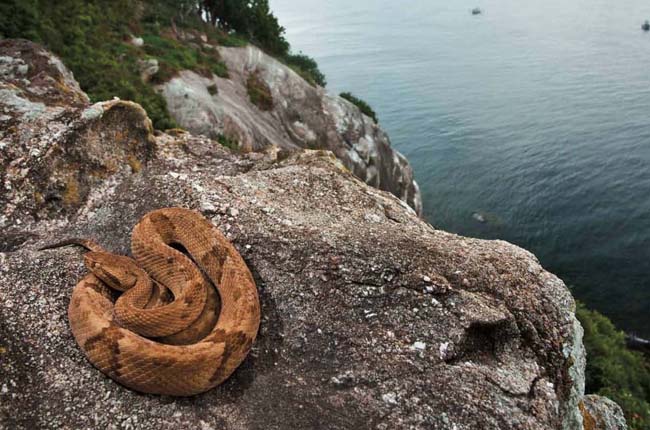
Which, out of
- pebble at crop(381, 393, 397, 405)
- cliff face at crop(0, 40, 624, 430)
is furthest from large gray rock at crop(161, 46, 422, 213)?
pebble at crop(381, 393, 397, 405)

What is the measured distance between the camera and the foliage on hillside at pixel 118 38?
876 inches

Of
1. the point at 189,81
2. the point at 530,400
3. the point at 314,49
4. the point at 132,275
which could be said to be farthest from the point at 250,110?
the point at 314,49

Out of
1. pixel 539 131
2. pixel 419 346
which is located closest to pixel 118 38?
pixel 419 346

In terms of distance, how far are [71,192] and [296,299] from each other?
6452 mm

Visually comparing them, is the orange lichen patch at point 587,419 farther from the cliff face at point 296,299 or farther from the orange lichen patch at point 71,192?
the orange lichen patch at point 71,192

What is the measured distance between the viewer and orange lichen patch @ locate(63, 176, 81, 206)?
1172 cm

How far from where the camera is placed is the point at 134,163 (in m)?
13.2

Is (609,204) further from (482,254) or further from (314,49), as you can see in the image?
(314,49)

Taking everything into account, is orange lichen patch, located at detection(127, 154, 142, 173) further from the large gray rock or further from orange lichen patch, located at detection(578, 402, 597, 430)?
the large gray rock

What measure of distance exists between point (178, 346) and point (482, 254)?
260 inches

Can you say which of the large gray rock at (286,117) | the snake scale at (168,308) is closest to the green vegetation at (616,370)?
the large gray rock at (286,117)

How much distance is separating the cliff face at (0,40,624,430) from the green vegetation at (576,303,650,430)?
18.3 m

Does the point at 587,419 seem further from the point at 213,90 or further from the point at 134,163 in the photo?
the point at 213,90

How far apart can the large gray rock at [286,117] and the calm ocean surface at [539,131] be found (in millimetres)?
12361
